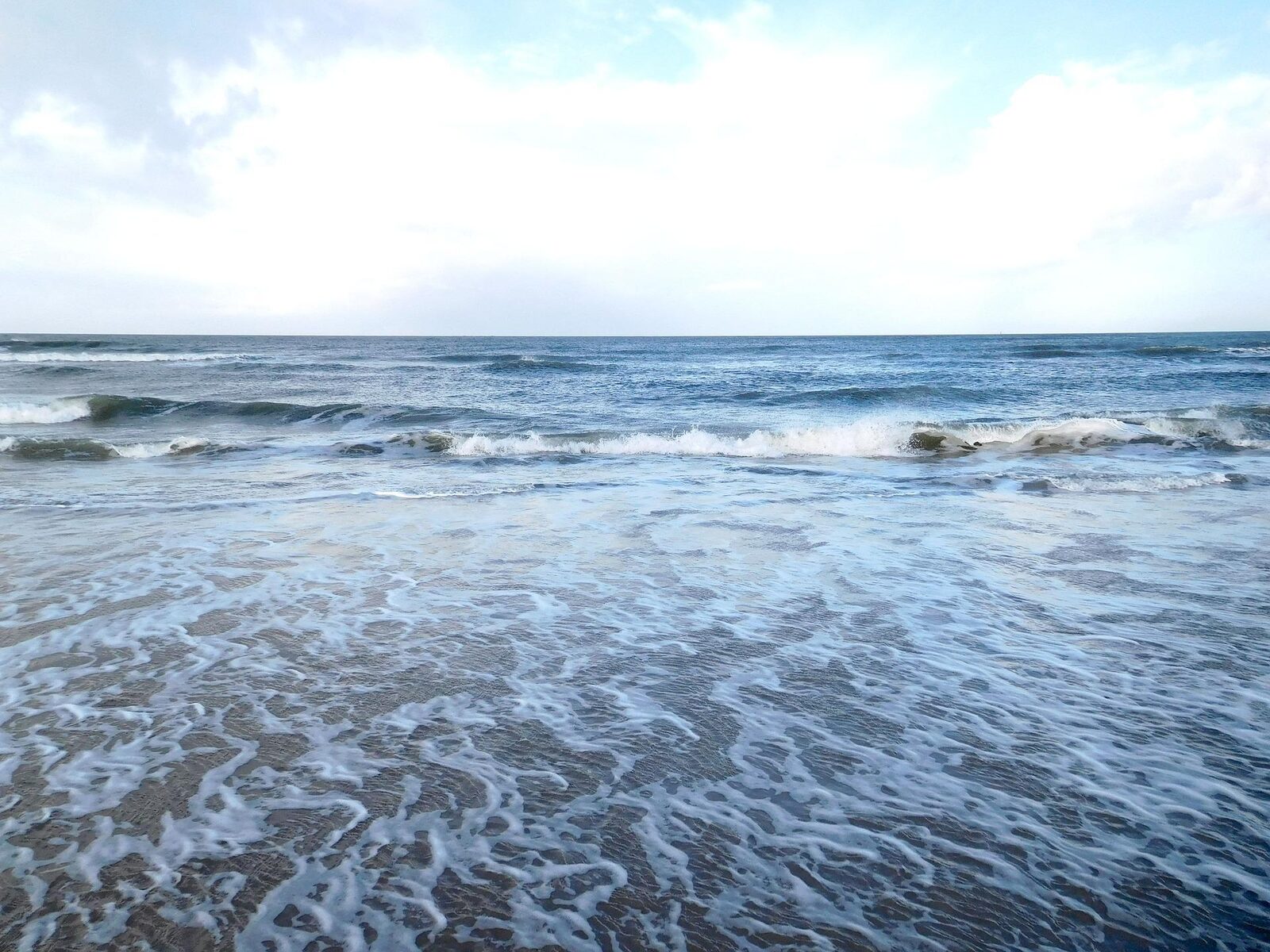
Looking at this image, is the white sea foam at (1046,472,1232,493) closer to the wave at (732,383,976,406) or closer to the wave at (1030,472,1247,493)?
the wave at (1030,472,1247,493)

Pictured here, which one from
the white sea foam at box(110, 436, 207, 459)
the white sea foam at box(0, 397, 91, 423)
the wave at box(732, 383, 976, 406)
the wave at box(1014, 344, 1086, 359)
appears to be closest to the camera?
the white sea foam at box(110, 436, 207, 459)

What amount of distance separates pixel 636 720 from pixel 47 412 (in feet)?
72.1

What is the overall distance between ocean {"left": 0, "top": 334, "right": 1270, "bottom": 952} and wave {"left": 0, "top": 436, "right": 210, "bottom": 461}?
4.19 metres

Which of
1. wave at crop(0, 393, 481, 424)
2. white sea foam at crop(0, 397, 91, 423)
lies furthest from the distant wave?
white sea foam at crop(0, 397, 91, 423)

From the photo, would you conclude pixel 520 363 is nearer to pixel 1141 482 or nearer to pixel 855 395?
pixel 855 395

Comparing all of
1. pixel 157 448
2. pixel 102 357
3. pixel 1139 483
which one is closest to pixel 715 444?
pixel 1139 483

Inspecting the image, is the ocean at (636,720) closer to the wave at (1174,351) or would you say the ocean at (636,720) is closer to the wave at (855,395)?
the wave at (855,395)

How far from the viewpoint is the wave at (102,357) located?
1565 inches

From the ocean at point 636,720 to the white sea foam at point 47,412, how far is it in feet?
39.4

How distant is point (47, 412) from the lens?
1916 cm

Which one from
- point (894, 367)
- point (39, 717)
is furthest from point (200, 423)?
point (894, 367)

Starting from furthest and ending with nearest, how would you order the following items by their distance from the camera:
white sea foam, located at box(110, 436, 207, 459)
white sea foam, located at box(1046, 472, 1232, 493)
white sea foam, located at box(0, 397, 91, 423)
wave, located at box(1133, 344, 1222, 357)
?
wave, located at box(1133, 344, 1222, 357) → white sea foam, located at box(0, 397, 91, 423) → white sea foam, located at box(110, 436, 207, 459) → white sea foam, located at box(1046, 472, 1232, 493)

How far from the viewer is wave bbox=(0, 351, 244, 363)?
39.8 meters

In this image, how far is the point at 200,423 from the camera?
1873 cm
